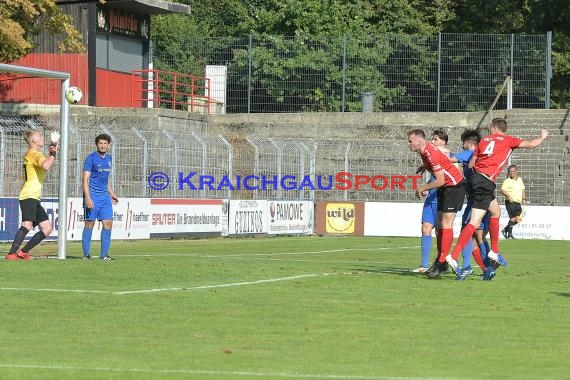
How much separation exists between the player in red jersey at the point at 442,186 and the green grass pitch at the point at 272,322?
499 millimetres

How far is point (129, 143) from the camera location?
30.4m

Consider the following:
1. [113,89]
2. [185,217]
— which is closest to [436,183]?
[185,217]

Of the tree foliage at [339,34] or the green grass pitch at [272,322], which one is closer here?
the green grass pitch at [272,322]

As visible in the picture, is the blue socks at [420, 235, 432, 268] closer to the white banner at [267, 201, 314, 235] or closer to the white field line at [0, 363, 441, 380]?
the white field line at [0, 363, 441, 380]

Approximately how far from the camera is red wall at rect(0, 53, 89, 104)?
137 feet

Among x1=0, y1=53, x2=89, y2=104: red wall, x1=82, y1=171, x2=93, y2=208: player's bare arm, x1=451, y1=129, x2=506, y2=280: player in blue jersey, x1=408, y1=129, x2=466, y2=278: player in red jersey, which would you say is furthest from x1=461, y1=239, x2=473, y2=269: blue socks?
x1=0, y1=53, x2=89, y2=104: red wall

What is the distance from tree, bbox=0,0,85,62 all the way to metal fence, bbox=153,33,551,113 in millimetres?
7228

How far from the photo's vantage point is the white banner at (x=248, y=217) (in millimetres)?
33969

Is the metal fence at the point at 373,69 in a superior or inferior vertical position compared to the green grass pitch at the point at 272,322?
superior

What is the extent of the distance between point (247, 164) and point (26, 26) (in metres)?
7.42

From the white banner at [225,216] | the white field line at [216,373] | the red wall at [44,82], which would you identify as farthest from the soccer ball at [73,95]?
the red wall at [44,82]

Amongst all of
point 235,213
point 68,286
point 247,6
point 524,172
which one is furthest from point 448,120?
point 68,286

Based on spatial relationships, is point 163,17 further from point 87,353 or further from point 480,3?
point 87,353

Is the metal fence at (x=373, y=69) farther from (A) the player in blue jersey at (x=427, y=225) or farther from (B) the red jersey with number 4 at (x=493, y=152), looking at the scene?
(B) the red jersey with number 4 at (x=493, y=152)
